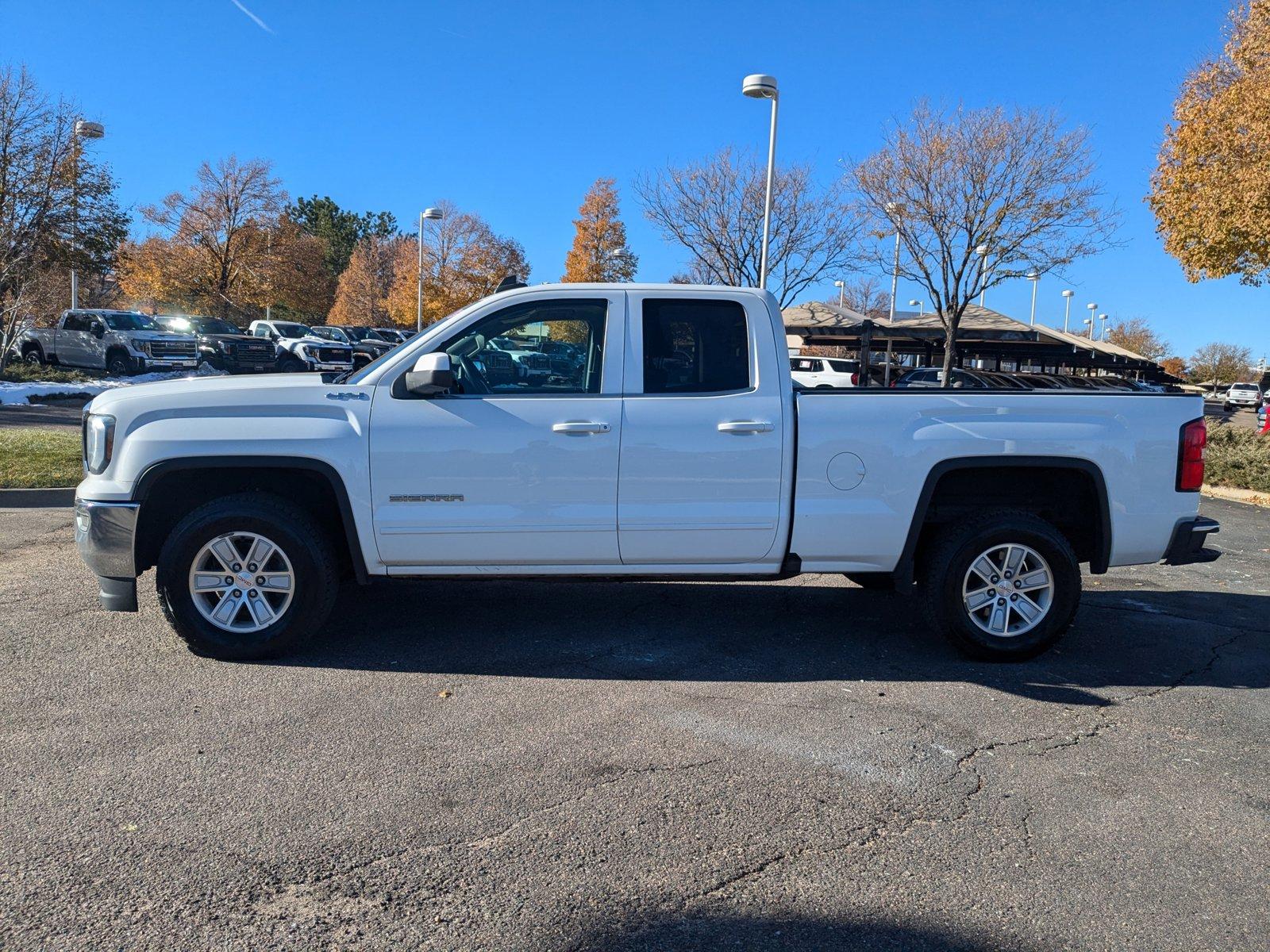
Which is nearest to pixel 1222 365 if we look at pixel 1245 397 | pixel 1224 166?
pixel 1245 397

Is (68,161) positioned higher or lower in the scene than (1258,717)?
higher

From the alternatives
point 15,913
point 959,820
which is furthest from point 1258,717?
point 15,913

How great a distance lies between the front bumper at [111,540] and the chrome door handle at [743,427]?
2.96 meters

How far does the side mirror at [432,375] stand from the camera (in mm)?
4855

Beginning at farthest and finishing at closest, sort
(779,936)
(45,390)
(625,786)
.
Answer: (45,390), (625,786), (779,936)

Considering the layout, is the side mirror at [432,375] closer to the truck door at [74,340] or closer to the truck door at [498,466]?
the truck door at [498,466]

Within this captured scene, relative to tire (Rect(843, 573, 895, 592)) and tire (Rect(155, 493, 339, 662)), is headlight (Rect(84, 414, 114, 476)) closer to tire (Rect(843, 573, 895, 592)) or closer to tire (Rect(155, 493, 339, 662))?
tire (Rect(155, 493, 339, 662))

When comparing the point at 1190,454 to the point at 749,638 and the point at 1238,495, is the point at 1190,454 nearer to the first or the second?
the point at 749,638

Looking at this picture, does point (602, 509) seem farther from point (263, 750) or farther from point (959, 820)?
point (959, 820)

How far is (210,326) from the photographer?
28984 mm

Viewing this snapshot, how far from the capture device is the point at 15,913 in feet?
9.31

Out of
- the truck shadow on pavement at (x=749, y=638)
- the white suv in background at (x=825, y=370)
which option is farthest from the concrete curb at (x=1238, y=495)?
the white suv in background at (x=825, y=370)

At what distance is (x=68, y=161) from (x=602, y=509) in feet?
69.4

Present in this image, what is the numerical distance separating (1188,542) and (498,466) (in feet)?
12.2
